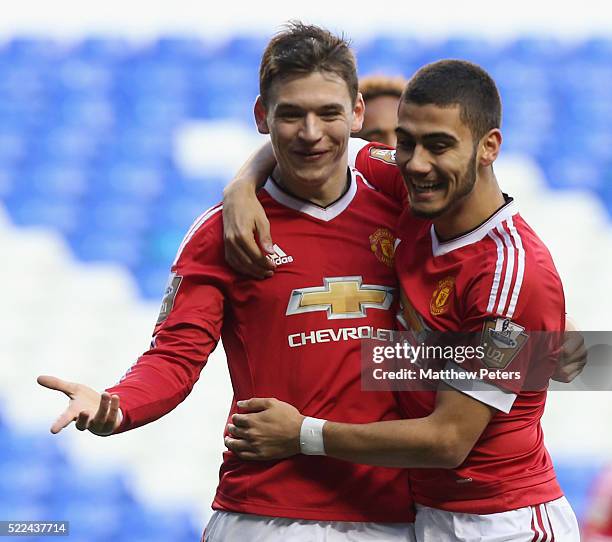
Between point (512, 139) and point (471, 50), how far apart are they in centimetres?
60

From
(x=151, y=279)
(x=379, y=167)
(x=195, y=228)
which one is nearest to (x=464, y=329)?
(x=379, y=167)

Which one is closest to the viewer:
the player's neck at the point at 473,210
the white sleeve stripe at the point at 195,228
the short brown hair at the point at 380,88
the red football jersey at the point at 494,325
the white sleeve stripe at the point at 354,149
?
the red football jersey at the point at 494,325

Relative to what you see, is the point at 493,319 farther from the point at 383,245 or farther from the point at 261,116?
the point at 261,116

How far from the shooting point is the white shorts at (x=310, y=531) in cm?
241

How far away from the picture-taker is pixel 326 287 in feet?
8.17

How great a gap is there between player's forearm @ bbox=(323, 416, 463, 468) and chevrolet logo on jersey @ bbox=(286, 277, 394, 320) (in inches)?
10.4

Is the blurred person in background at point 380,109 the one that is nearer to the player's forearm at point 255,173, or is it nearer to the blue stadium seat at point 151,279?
the player's forearm at point 255,173

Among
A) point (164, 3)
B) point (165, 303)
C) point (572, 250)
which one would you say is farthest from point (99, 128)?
point (165, 303)

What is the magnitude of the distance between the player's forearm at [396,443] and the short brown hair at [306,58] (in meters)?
0.74

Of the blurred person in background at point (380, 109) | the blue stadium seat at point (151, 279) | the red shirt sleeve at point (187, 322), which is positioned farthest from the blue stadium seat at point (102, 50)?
the red shirt sleeve at point (187, 322)

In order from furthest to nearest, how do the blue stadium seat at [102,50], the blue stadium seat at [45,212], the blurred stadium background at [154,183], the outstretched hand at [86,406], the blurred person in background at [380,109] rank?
the blue stadium seat at [102,50], the blue stadium seat at [45,212], the blurred stadium background at [154,183], the blurred person in background at [380,109], the outstretched hand at [86,406]

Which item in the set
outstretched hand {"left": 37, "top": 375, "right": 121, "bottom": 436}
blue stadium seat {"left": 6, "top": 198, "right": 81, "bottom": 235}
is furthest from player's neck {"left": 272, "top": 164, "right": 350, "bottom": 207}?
blue stadium seat {"left": 6, "top": 198, "right": 81, "bottom": 235}

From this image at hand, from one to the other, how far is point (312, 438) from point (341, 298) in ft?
1.05

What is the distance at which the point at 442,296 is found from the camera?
236cm
